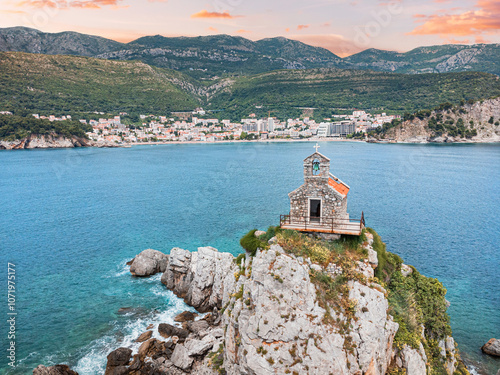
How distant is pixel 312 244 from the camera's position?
1650cm

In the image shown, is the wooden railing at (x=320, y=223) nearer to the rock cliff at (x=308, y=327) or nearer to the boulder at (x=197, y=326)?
the rock cliff at (x=308, y=327)

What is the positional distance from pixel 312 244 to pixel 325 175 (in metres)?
4.01

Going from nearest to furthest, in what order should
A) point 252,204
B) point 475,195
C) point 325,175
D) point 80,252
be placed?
point 325,175, point 80,252, point 252,204, point 475,195

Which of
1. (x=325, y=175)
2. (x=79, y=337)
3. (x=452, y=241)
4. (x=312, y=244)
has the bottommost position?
(x=79, y=337)

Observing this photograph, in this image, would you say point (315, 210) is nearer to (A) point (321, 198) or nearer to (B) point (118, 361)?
(A) point (321, 198)

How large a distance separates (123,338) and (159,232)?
21.0 m

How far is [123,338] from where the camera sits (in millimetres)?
21750

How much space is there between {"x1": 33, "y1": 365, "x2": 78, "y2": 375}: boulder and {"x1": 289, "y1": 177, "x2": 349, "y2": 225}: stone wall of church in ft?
52.3

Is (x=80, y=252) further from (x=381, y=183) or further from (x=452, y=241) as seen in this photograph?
(x=381, y=183)

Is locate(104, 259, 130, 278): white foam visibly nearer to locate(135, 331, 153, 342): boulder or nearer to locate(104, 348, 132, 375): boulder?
locate(135, 331, 153, 342): boulder

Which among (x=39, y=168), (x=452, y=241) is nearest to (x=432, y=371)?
(x=452, y=241)

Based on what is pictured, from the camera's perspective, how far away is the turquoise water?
76.0 ft

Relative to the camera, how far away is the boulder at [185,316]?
23484mm

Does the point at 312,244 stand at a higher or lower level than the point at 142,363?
higher
